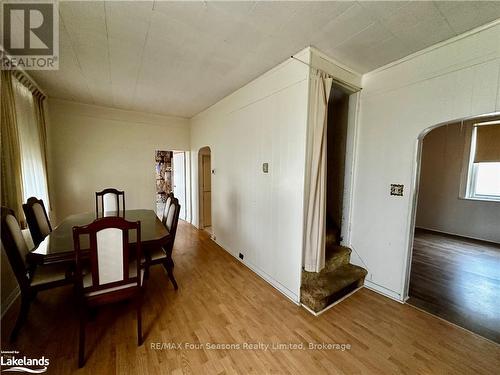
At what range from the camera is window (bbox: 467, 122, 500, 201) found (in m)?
4.06

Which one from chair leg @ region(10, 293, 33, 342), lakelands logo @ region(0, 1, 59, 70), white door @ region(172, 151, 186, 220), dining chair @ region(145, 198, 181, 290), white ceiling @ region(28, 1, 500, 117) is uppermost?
white ceiling @ region(28, 1, 500, 117)

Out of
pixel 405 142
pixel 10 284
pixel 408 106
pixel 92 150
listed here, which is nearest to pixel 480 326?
pixel 405 142

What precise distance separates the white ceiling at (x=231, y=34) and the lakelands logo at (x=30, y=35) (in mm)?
83

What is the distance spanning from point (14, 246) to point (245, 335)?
6.98 ft

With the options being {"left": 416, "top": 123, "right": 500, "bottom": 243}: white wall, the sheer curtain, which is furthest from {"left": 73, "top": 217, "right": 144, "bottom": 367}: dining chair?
{"left": 416, "top": 123, "right": 500, "bottom": 243}: white wall

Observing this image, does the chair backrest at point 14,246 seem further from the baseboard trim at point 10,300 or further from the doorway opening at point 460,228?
the doorway opening at point 460,228

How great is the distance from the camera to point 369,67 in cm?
247

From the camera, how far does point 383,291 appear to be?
2.51m

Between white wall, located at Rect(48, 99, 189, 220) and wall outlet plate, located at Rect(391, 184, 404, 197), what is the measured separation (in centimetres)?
463

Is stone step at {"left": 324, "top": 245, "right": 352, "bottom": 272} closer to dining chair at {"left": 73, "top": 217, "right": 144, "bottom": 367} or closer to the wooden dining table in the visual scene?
the wooden dining table

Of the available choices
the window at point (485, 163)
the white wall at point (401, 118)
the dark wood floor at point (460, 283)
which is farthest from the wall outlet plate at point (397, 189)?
the window at point (485, 163)

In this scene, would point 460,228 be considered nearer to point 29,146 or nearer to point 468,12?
point 468,12

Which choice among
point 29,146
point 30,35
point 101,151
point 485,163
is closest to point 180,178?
point 101,151

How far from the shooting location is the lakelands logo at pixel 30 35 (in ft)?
5.23
